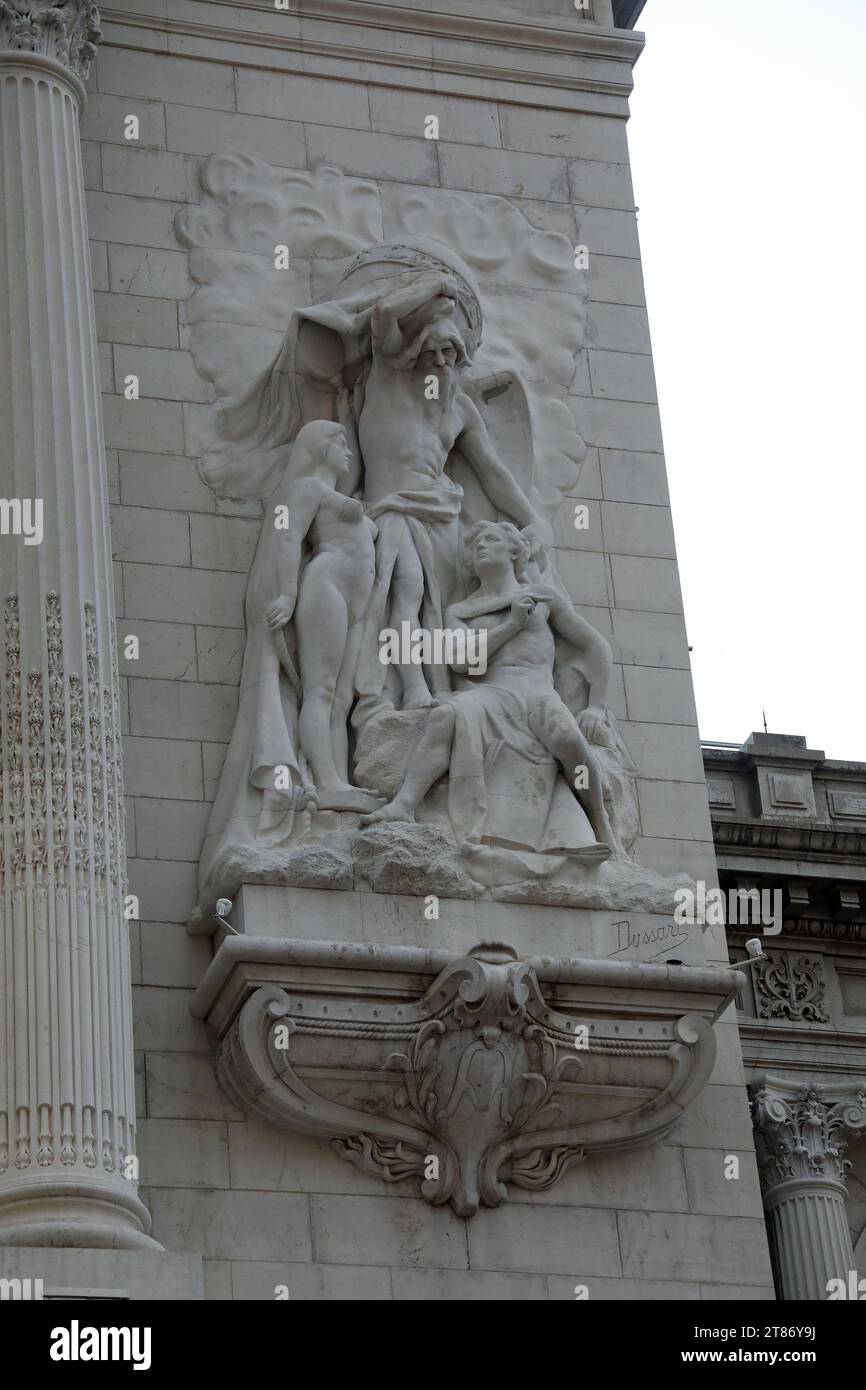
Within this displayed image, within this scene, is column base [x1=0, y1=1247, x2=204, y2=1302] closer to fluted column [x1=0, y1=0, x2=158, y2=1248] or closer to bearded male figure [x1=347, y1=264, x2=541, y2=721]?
fluted column [x1=0, y1=0, x2=158, y2=1248]

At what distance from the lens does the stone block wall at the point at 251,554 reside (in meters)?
15.0

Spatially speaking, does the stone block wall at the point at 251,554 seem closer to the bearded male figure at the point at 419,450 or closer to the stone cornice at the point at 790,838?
the bearded male figure at the point at 419,450

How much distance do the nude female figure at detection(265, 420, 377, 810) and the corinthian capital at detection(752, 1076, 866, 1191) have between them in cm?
1015

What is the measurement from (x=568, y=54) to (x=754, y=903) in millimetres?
10003

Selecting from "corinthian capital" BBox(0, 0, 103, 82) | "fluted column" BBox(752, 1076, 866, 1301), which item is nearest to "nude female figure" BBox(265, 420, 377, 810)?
"corinthian capital" BBox(0, 0, 103, 82)

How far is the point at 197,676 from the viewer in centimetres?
1634

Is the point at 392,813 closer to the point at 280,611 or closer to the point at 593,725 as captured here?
the point at 280,611

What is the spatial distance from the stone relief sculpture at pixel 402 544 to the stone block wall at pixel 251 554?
0.23 meters

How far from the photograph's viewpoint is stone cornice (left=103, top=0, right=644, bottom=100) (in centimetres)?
1848

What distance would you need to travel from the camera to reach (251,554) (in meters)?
16.8

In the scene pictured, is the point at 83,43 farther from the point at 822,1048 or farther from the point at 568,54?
the point at 822,1048
